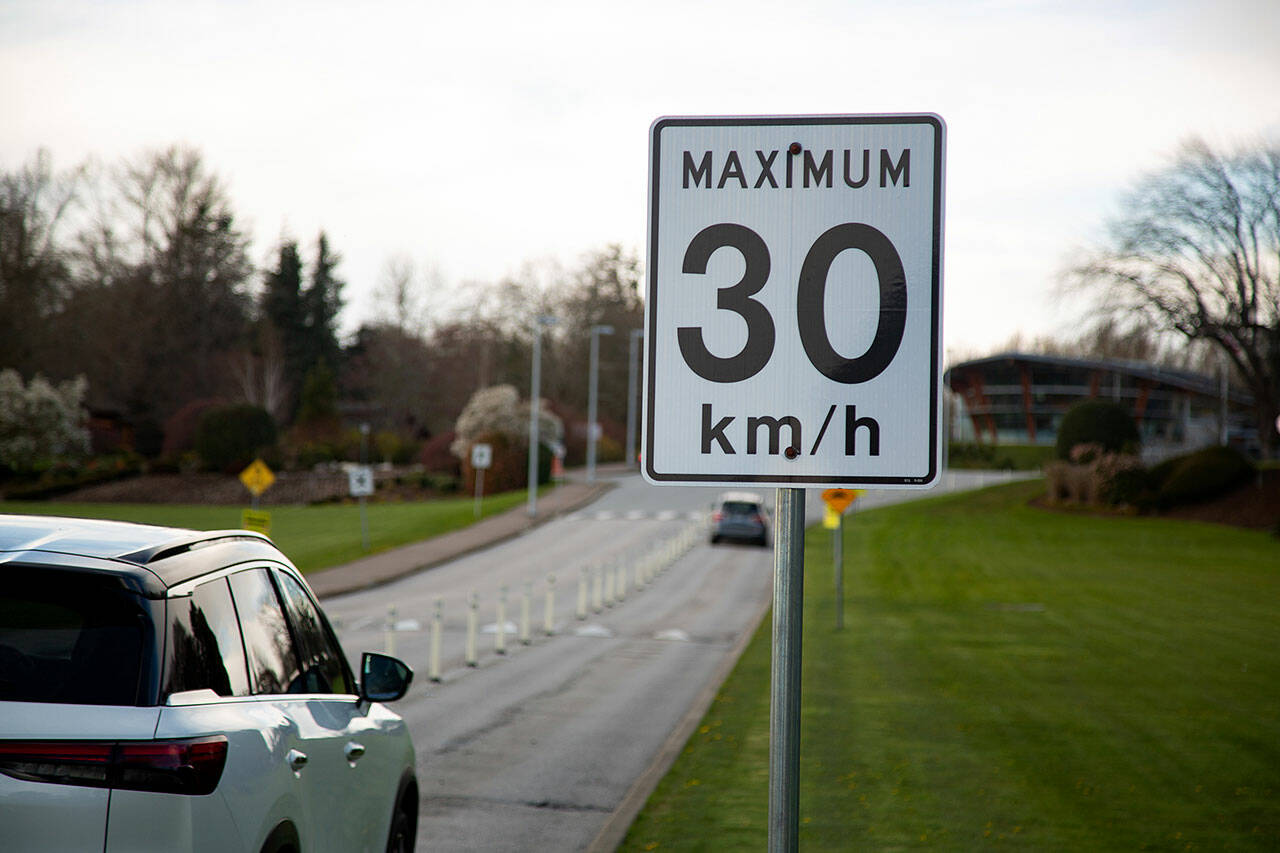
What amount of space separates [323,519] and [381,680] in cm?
4579

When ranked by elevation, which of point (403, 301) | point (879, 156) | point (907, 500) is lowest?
point (907, 500)

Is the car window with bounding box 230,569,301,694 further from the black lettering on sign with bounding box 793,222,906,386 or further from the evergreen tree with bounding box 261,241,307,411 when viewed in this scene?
the evergreen tree with bounding box 261,241,307,411

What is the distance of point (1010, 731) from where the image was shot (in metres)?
11.2

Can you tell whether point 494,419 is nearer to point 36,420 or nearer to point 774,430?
point 36,420

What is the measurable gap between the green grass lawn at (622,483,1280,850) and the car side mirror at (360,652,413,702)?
3.35m

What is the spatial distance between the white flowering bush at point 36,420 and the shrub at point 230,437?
5.91m

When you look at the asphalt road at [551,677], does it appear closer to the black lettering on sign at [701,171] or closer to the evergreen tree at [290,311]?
the black lettering on sign at [701,171]

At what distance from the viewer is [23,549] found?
120 inches

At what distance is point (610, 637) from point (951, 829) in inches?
535

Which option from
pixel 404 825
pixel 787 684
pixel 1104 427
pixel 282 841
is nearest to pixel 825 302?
pixel 787 684

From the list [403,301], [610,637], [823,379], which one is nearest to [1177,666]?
[610,637]

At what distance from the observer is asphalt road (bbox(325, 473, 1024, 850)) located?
9.04 metres

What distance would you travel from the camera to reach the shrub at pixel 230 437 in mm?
58969

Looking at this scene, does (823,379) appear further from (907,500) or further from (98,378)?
(98,378)
